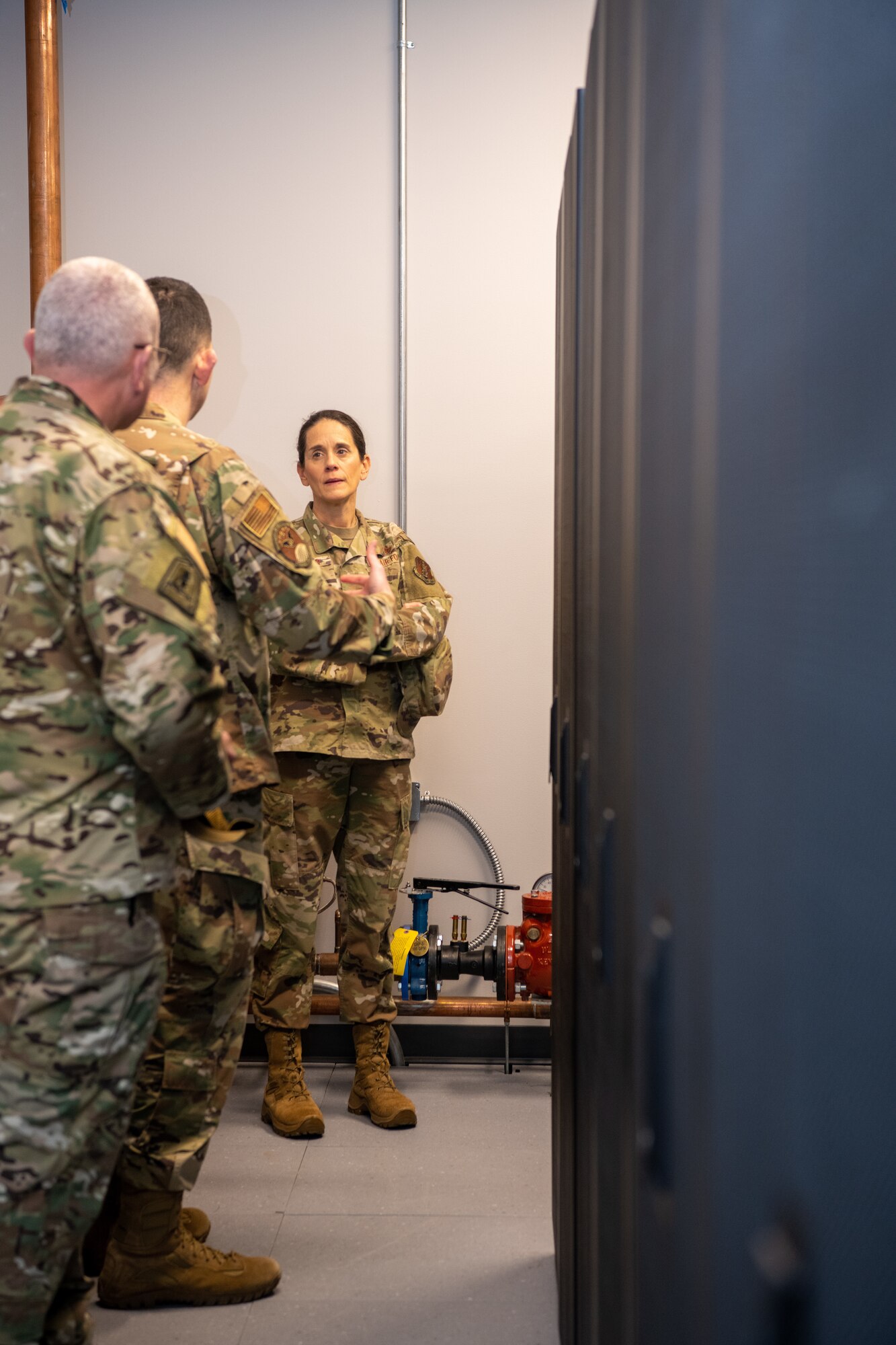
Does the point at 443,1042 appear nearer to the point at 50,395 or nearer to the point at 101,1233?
the point at 101,1233

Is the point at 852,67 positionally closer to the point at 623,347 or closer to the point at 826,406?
the point at 826,406

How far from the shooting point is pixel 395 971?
10.0 ft

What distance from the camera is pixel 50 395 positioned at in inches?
54.3

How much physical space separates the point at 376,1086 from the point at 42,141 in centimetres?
266

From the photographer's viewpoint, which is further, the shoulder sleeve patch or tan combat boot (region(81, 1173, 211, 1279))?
tan combat boot (region(81, 1173, 211, 1279))

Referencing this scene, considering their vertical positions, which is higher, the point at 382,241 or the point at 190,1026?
the point at 382,241

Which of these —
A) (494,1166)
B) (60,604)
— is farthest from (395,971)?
(60,604)

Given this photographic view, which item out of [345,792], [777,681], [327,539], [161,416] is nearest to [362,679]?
[345,792]

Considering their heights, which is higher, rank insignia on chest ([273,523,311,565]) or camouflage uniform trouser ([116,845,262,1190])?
rank insignia on chest ([273,523,311,565])

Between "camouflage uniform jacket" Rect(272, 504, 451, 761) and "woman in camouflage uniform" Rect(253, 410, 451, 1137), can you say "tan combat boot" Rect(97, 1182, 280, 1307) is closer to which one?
"woman in camouflage uniform" Rect(253, 410, 451, 1137)

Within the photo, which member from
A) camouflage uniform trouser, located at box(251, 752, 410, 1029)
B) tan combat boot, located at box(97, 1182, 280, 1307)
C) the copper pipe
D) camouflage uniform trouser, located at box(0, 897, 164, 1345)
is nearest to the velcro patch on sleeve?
camouflage uniform trouser, located at box(0, 897, 164, 1345)

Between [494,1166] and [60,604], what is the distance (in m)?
1.82

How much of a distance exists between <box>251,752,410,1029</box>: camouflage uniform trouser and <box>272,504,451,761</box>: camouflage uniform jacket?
0.07m

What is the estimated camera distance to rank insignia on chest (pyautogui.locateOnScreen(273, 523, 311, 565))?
6.05ft
